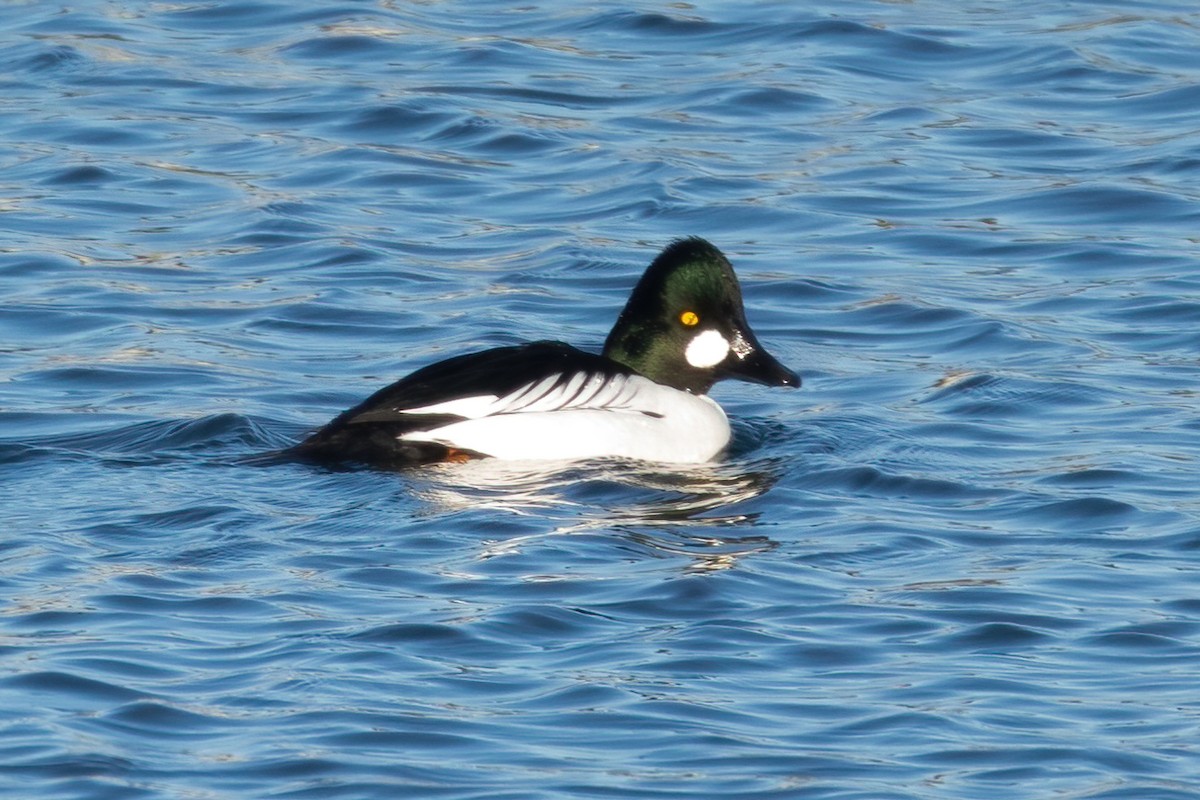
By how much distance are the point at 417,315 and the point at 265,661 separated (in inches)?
192

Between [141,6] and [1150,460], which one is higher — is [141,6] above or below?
above

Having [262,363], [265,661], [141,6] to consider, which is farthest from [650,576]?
[141,6]

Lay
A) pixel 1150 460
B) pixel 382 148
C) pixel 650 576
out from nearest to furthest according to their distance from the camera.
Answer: pixel 650 576
pixel 1150 460
pixel 382 148

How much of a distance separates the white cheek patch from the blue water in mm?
342

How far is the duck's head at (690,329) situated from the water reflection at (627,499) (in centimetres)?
62

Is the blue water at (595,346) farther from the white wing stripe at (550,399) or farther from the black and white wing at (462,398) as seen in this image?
the white wing stripe at (550,399)

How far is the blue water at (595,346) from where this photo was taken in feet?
20.8

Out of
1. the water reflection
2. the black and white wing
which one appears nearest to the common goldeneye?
the black and white wing

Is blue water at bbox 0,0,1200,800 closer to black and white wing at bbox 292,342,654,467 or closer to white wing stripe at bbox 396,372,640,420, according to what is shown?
black and white wing at bbox 292,342,654,467

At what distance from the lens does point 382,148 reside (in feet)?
46.7

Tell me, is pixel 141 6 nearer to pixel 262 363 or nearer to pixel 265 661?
pixel 262 363

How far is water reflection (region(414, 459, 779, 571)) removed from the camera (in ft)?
27.1

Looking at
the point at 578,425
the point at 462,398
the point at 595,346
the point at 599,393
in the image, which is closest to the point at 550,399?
the point at 578,425

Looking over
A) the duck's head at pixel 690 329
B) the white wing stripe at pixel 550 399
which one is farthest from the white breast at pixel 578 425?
the duck's head at pixel 690 329
